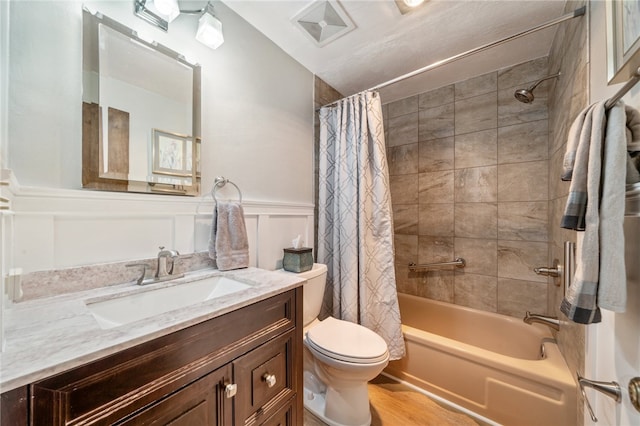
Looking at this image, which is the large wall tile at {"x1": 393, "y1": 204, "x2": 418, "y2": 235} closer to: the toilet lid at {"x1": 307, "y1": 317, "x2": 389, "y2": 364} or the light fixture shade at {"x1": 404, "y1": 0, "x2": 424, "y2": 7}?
the toilet lid at {"x1": 307, "y1": 317, "x2": 389, "y2": 364}

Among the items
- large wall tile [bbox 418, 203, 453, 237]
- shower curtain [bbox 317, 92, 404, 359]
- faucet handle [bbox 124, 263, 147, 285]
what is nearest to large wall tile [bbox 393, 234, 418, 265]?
large wall tile [bbox 418, 203, 453, 237]

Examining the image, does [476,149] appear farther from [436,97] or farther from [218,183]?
[218,183]

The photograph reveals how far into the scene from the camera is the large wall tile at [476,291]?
1904mm

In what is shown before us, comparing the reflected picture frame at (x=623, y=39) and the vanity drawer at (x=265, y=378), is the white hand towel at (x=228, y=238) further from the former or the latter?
the reflected picture frame at (x=623, y=39)

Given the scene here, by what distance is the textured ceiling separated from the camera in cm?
130

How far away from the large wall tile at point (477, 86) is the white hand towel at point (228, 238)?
6.91 feet

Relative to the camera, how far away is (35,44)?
0.78 metres

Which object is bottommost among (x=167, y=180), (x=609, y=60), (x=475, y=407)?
(x=475, y=407)

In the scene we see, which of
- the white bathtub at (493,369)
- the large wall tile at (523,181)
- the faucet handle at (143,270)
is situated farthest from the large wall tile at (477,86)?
the faucet handle at (143,270)

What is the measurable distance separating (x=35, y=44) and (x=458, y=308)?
9.22 feet

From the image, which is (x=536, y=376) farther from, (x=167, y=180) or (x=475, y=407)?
(x=167, y=180)

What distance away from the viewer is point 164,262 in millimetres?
1005

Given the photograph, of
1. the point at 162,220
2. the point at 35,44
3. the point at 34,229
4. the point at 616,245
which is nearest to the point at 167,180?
the point at 162,220

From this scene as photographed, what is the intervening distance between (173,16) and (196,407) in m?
1.49
